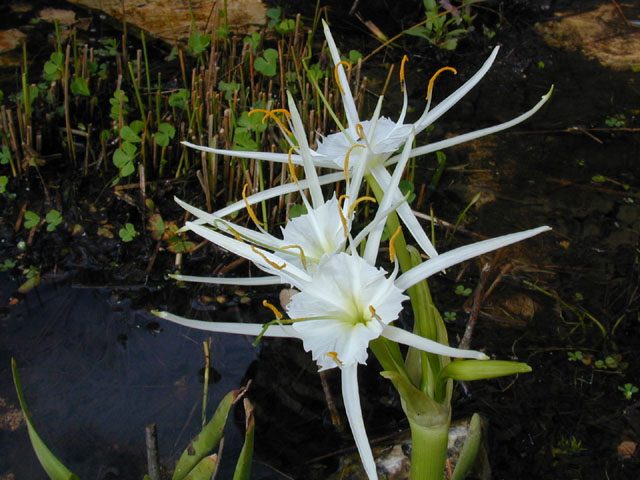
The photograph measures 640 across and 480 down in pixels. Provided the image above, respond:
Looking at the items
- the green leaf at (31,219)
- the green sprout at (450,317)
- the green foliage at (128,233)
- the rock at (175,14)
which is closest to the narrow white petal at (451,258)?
the green sprout at (450,317)

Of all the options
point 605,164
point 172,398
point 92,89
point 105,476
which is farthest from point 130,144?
point 605,164

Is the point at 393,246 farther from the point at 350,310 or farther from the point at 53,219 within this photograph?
the point at 53,219

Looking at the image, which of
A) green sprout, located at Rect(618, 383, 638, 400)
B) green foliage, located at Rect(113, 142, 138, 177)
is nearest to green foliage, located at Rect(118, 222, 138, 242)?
green foliage, located at Rect(113, 142, 138, 177)

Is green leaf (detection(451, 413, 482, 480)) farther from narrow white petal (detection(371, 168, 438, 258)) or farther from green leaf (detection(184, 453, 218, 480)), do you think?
green leaf (detection(184, 453, 218, 480))

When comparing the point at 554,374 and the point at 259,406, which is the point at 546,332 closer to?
the point at 554,374

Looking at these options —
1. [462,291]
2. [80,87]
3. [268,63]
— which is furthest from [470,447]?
[80,87]

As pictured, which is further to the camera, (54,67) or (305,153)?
(54,67)
